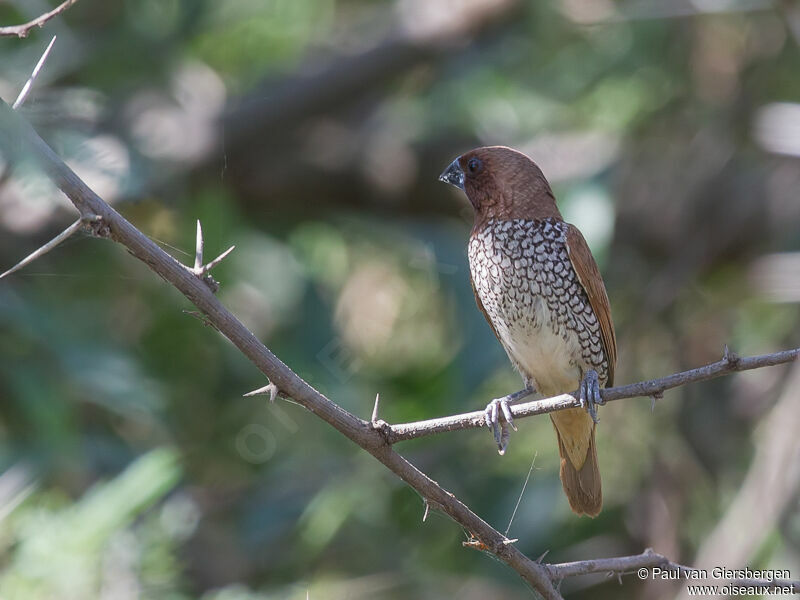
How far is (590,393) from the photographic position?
10.2 ft

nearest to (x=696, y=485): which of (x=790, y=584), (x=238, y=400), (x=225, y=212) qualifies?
(x=238, y=400)

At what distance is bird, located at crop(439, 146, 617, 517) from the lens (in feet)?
11.2

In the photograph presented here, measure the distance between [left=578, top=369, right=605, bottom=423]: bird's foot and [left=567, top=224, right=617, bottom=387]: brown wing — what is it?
0.15 meters

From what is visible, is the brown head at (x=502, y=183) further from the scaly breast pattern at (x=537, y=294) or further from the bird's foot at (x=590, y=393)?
the bird's foot at (x=590, y=393)

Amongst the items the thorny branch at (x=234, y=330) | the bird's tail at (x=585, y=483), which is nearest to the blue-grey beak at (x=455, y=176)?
the bird's tail at (x=585, y=483)

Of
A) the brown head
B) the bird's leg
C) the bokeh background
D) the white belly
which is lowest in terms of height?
the bokeh background

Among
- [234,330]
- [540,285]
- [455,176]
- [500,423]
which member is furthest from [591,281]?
[234,330]

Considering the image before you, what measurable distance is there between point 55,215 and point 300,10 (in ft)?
7.78

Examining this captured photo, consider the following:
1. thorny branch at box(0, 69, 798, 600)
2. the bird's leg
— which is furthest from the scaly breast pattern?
thorny branch at box(0, 69, 798, 600)

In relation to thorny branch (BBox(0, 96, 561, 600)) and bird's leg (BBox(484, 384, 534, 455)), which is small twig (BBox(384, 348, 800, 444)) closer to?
thorny branch (BBox(0, 96, 561, 600))

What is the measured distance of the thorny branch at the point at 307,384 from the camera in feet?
6.10

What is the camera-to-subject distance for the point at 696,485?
5.92 metres

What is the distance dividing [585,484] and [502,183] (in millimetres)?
1037

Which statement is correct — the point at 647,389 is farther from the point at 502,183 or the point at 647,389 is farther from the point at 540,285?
the point at 502,183
